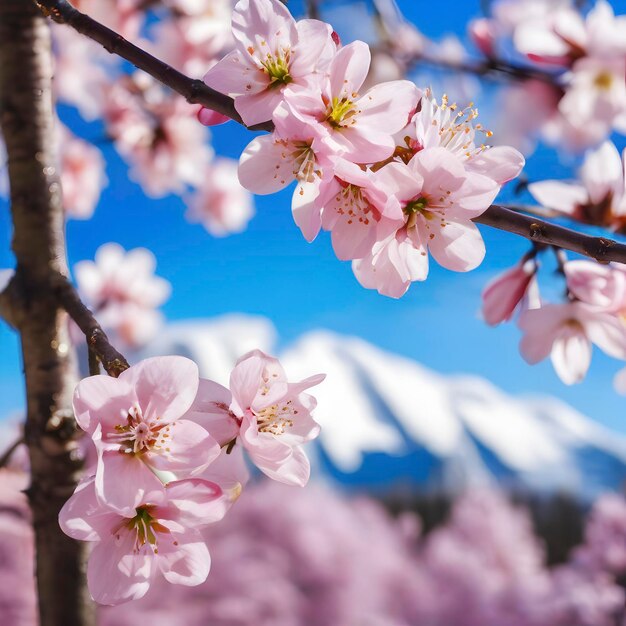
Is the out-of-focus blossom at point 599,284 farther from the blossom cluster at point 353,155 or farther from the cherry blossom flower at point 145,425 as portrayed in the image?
the cherry blossom flower at point 145,425

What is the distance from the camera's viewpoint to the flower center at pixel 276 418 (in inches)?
16.5

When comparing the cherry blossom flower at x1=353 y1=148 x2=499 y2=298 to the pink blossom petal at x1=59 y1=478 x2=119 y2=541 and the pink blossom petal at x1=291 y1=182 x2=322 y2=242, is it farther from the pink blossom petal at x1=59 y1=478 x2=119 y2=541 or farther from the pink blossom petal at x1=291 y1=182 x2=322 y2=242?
the pink blossom petal at x1=59 y1=478 x2=119 y2=541

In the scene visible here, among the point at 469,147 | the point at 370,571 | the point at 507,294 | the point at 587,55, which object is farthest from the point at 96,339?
the point at 370,571

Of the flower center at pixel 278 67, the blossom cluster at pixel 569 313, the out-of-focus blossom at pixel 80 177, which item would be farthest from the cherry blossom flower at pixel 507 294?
the out-of-focus blossom at pixel 80 177

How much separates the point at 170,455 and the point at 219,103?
201mm

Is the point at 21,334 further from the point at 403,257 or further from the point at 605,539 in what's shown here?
the point at 605,539

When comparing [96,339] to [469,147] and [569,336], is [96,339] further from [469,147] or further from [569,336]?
[569,336]

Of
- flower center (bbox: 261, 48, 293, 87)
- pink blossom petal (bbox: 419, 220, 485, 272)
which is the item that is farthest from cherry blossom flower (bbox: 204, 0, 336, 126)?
pink blossom petal (bbox: 419, 220, 485, 272)

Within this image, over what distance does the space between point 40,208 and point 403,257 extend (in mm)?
361

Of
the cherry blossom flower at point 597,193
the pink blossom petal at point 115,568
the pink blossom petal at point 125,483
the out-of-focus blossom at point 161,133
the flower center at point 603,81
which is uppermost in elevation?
the flower center at point 603,81

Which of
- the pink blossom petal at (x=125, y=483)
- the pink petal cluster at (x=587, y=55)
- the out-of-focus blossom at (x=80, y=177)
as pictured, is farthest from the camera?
the out-of-focus blossom at (x=80, y=177)

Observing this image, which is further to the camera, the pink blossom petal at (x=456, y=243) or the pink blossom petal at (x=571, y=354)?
the pink blossom petal at (x=571, y=354)

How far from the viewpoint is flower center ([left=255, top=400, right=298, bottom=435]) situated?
0.42m

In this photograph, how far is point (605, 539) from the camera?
3152 mm
